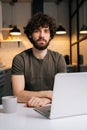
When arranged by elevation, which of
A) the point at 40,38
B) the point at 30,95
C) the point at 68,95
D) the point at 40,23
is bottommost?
the point at 30,95

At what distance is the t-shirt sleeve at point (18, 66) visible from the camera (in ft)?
7.11

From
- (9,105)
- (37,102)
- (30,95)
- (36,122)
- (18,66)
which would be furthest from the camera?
(18,66)

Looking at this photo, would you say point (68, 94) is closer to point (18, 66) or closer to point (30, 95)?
point (30, 95)

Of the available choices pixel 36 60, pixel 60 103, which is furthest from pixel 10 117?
pixel 36 60

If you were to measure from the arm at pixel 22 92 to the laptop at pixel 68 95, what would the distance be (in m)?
0.47

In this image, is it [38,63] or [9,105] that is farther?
[38,63]

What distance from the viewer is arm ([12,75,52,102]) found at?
6.00ft

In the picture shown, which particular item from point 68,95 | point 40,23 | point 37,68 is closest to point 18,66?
point 37,68

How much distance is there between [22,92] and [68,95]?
2.52 feet

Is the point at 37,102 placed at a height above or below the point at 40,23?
below

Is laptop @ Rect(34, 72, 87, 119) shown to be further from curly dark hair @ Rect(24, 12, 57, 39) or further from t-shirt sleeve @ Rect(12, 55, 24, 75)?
curly dark hair @ Rect(24, 12, 57, 39)

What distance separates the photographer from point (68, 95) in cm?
127

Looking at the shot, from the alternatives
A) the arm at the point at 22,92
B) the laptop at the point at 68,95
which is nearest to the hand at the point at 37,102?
the arm at the point at 22,92

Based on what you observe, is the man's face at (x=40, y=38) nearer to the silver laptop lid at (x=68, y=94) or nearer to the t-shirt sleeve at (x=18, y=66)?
the t-shirt sleeve at (x=18, y=66)
